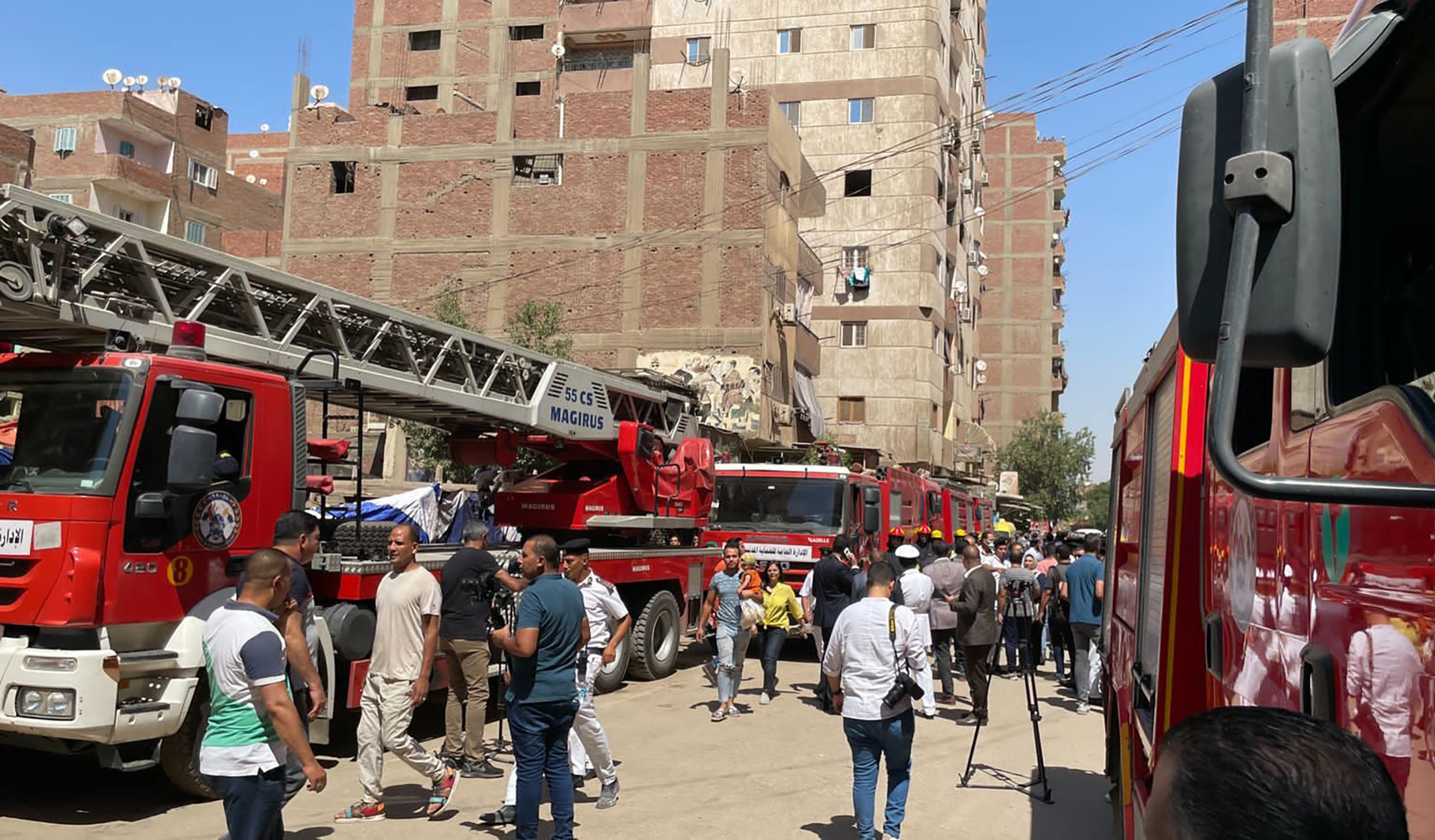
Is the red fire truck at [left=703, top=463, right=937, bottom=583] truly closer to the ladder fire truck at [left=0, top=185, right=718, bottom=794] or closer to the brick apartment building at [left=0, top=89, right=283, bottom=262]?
the ladder fire truck at [left=0, top=185, right=718, bottom=794]

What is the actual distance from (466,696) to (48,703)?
9.52ft

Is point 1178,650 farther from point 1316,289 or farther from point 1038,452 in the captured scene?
point 1038,452

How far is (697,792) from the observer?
8523mm

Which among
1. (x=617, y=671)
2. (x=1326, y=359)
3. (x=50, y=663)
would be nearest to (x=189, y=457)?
(x=50, y=663)

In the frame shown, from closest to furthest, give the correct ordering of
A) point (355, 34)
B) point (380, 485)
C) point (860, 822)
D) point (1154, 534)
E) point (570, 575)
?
1. point (1154, 534)
2. point (860, 822)
3. point (570, 575)
4. point (380, 485)
5. point (355, 34)

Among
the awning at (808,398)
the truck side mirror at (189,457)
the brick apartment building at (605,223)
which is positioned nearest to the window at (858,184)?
the brick apartment building at (605,223)

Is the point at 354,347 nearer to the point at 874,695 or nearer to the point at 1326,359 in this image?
the point at 874,695

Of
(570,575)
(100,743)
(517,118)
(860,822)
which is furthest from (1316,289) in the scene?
(517,118)

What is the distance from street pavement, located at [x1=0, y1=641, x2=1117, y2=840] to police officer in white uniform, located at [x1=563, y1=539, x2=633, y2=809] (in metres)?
0.27

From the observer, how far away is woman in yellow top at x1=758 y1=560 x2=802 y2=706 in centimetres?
1284

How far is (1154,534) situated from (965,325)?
59.5 m

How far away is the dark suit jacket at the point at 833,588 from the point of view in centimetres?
1234

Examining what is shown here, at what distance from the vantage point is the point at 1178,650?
3893mm

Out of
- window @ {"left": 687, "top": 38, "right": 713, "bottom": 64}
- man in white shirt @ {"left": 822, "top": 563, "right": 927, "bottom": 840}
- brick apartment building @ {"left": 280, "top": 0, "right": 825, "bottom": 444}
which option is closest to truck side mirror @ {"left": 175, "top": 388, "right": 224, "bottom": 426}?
man in white shirt @ {"left": 822, "top": 563, "right": 927, "bottom": 840}
